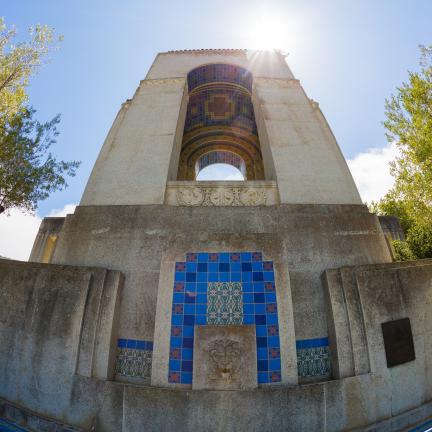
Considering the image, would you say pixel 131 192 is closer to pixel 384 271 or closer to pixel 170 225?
pixel 170 225

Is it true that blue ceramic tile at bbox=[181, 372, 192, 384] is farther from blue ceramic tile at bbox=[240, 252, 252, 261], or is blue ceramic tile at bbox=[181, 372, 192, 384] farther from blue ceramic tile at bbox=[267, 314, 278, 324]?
blue ceramic tile at bbox=[240, 252, 252, 261]

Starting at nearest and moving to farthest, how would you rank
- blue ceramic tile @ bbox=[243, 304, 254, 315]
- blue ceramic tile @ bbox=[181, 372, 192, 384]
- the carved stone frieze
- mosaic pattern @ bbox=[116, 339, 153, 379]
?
blue ceramic tile @ bbox=[181, 372, 192, 384] → blue ceramic tile @ bbox=[243, 304, 254, 315] → mosaic pattern @ bbox=[116, 339, 153, 379] → the carved stone frieze

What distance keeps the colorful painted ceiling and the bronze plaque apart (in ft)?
34.5

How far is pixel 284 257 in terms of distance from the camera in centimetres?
503

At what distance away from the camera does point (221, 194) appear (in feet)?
22.3

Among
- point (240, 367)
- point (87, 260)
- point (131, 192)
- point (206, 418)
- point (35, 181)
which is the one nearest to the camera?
point (206, 418)

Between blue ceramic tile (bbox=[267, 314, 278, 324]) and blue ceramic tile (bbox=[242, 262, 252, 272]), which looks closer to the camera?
blue ceramic tile (bbox=[267, 314, 278, 324])

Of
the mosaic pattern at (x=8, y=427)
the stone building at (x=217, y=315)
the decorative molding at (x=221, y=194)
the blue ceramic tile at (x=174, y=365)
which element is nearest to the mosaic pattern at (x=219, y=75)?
the stone building at (x=217, y=315)

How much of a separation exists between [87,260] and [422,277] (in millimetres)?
7579

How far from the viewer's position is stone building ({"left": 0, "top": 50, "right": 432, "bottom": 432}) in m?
4.06

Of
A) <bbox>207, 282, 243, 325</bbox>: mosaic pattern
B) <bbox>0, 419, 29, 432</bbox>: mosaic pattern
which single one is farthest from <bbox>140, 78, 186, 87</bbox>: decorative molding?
<bbox>0, 419, 29, 432</bbox>: mosaic pattern

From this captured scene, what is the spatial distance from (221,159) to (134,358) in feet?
44.7

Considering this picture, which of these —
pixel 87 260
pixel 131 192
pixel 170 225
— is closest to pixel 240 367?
pixel 170 225

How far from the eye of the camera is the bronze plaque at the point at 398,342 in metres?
4.55
